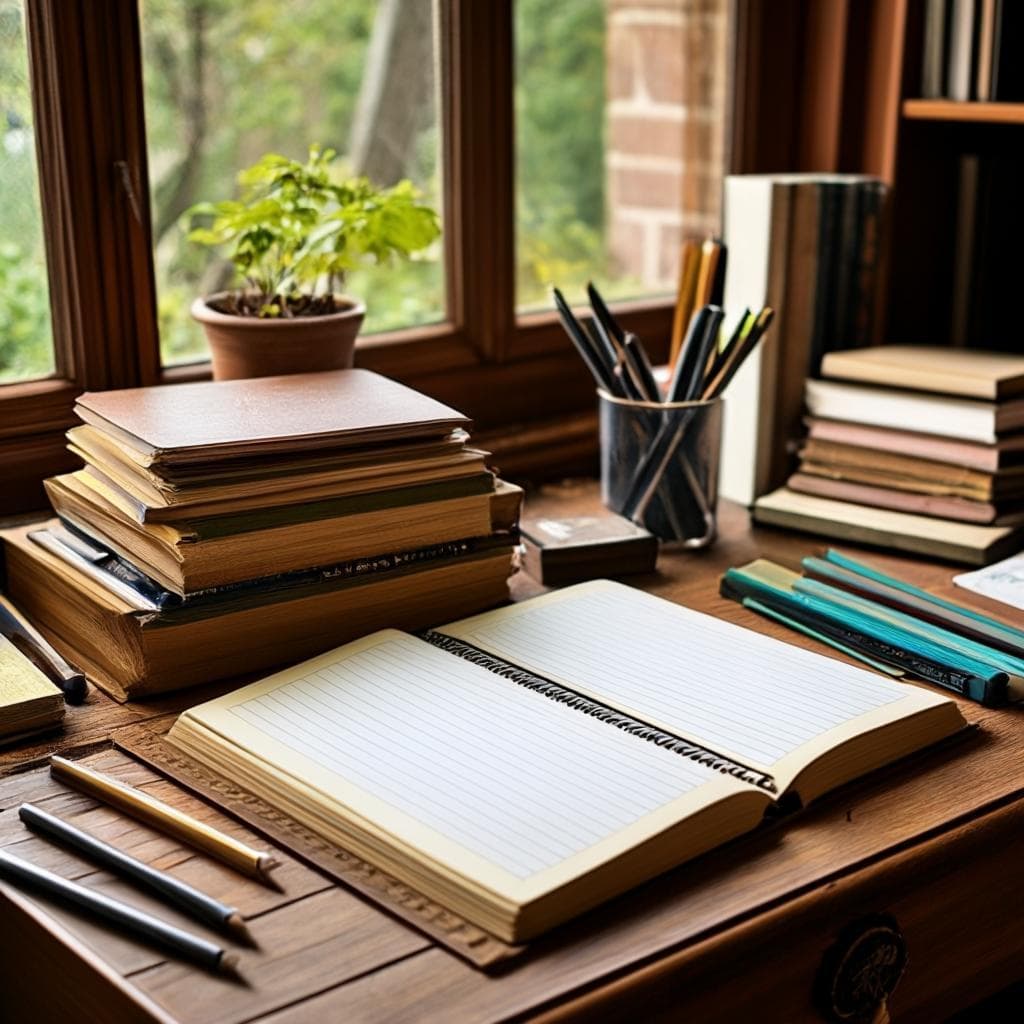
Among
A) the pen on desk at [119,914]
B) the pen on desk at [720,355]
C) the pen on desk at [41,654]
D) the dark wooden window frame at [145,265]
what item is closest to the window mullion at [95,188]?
the dark wooden window frame at [145,265]

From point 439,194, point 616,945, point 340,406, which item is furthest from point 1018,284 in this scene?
point 616,945

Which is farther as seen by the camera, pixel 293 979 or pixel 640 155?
pixel 640 155

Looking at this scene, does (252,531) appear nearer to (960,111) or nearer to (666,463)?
(666,463)

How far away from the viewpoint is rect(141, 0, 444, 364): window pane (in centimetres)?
146

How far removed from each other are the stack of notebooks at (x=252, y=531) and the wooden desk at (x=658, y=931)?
0.22 feet

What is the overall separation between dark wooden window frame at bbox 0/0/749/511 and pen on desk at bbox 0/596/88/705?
0.68 ft

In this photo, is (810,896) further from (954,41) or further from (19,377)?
(954,41)

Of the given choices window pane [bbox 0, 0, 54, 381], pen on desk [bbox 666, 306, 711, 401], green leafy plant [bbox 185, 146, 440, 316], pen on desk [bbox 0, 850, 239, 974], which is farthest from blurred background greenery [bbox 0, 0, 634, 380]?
pen on desk [bbox 0, 850, 239, 974]

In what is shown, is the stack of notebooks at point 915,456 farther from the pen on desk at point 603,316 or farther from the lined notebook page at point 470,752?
the lined notebook page at point 470,752

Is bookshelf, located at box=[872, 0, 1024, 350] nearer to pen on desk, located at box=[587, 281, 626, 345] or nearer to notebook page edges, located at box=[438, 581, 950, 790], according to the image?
pen on desk, located at box=[587, 281, 626, 345]

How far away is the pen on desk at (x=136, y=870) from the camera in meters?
0.77

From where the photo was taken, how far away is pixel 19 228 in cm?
130

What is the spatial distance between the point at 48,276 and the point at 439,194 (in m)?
0.43

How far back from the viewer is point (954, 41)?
5.15ft
